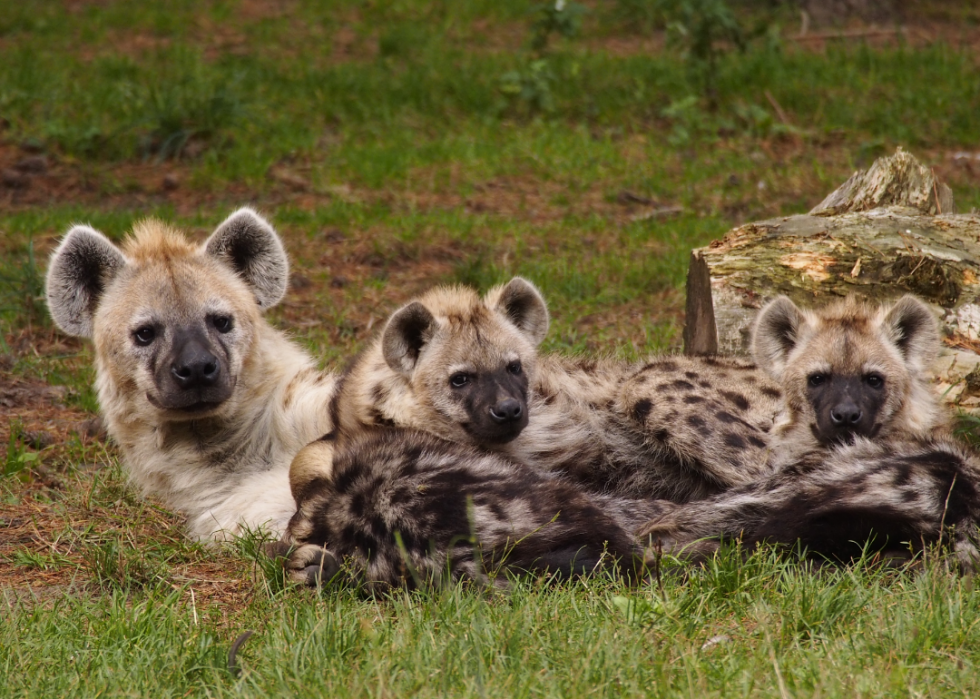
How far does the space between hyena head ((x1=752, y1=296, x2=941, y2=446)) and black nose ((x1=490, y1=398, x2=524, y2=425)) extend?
3.32 feet

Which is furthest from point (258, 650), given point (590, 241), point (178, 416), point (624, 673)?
point (590, 241)

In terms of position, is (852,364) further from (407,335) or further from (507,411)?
(407,335)

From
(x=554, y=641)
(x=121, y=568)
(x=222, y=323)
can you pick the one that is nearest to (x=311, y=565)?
A: (x=121, y=568)

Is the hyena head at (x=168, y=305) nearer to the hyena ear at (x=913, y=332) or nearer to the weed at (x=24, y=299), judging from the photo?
the weed at (x=24, y=299)

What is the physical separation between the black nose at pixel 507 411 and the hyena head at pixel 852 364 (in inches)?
39.9

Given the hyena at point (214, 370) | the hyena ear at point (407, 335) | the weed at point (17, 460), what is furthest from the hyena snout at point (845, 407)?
the weed at point (17, 460)

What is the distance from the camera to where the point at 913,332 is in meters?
4.34

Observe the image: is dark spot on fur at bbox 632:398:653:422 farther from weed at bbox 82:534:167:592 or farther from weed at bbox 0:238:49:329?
weed at bbox 0:238:49:329

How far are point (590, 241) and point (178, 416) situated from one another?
11.7ft

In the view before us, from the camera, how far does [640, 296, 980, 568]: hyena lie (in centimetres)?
338

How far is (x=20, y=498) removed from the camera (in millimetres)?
4594

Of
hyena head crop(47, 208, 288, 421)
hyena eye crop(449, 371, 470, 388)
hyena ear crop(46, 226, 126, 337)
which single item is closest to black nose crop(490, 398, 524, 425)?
hyena eye crop(449, 371, 470, 388)

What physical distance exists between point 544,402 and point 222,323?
125 cm

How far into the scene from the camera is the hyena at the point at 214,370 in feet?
14.1
